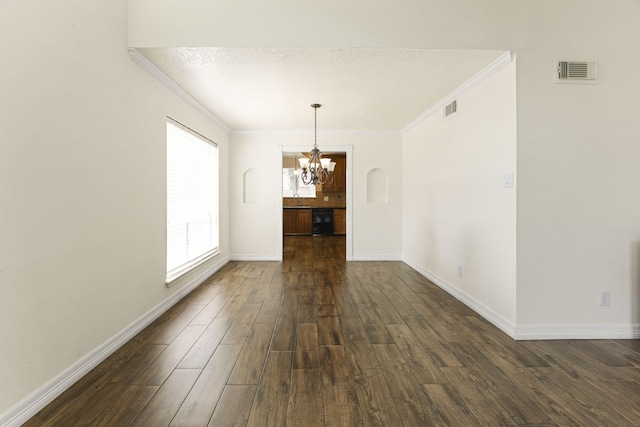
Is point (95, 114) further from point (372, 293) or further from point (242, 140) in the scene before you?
point (242, 140)

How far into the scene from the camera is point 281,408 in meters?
1.95

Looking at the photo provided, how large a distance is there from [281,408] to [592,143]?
10.6 ft

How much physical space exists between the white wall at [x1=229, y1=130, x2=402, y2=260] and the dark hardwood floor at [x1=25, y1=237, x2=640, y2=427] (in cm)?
285

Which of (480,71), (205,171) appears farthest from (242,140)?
(480,71)

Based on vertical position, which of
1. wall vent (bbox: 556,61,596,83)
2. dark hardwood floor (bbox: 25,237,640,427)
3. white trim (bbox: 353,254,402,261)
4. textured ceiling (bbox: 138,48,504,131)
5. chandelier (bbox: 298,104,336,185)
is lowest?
dark hardwood floor (bbox: 25,237,640,427)

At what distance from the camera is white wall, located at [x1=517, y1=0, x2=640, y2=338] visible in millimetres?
2986

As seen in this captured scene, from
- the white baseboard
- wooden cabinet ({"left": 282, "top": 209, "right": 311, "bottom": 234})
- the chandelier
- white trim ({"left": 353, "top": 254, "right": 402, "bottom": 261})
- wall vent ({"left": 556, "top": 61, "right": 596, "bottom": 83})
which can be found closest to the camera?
the white baseboard

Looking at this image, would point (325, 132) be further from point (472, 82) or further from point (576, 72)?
point (576, 72)

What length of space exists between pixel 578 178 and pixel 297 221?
348 inches

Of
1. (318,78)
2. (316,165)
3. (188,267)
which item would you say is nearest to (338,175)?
(316,165)

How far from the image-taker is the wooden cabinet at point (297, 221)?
11.3 meters

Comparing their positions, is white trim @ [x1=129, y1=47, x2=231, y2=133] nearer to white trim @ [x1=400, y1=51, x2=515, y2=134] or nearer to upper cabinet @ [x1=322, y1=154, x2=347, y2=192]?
white trim @ [x1=400, y1=51, x2=515, y2=134]

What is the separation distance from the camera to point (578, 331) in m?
3.01

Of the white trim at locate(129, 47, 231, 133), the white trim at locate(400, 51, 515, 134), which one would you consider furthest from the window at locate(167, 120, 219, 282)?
the white trim at locate(400, 51, 515, 134)
